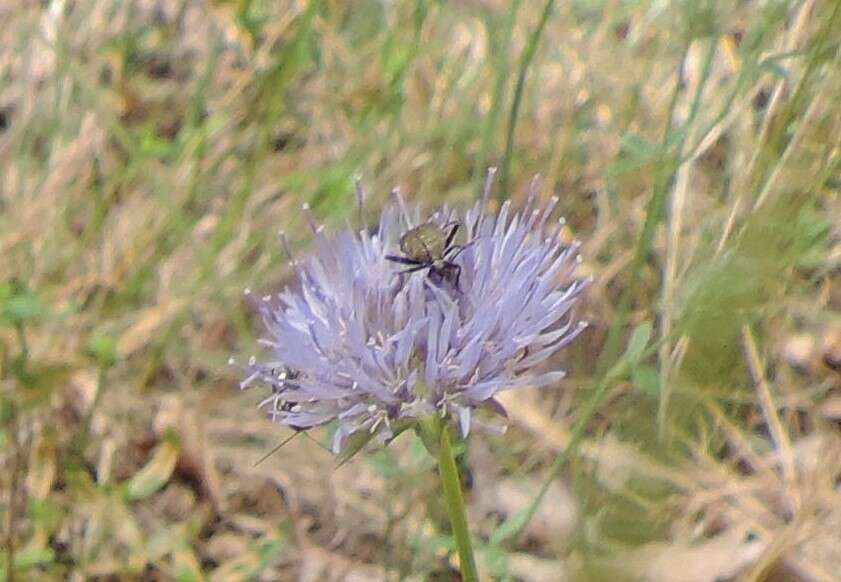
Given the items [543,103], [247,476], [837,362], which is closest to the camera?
[837,362]

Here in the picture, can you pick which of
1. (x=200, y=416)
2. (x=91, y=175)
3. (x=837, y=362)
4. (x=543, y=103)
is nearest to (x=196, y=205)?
(x=91, y=175)

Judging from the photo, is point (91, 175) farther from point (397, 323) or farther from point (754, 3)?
point (397, 323)

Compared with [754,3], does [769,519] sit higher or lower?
lower

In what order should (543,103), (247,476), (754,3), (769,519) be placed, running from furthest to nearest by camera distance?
(543,103)
(754,3)
(247,476)
(769,519)

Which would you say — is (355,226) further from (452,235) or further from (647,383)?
(647,383)

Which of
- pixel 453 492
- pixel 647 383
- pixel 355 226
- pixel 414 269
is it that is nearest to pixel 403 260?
pixel 414 269

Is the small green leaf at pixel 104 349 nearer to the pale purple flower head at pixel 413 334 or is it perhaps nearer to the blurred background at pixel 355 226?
the blurred background at pixel 355 226

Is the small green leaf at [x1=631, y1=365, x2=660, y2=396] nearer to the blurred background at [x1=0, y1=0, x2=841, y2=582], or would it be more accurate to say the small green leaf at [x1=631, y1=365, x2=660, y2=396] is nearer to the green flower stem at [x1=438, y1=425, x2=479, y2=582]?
the green flower stem at [x1=438, y1=425, x2=479, y2=582]

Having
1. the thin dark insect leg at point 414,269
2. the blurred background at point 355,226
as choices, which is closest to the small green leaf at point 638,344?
the blurred background at point 355,226
